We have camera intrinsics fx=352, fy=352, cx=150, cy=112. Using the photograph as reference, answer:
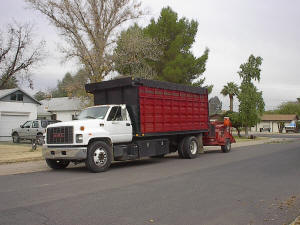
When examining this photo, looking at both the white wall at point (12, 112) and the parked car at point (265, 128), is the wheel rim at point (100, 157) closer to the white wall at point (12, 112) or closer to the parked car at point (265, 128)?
the white wall at point (12, 112)

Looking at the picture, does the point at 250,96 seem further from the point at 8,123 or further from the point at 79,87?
the point at 8,123

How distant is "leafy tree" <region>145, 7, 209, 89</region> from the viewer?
33500 mm

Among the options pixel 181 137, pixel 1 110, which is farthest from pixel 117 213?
pixel 1 110

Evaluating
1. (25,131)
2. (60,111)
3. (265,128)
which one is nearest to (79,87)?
(25,131)

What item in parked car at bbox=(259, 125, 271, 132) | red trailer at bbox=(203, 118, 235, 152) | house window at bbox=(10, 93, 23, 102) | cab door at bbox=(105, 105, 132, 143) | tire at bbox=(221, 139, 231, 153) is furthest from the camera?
parked car at bbox=(259, 125, 271, 132)

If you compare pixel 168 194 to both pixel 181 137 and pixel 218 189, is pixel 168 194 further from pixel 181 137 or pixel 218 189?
pixel 181 137

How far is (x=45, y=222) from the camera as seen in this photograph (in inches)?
225

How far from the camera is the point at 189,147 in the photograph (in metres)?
16.4

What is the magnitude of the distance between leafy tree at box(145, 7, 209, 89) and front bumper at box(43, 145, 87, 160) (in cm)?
2203

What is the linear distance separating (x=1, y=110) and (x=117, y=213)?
88.5 feet

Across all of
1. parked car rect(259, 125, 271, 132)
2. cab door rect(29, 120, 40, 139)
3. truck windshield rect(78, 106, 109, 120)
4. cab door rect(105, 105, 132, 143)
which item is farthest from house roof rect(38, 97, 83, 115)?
parked car rect(259, 125, 271, 132)

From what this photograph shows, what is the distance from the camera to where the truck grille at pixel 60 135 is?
11.7m

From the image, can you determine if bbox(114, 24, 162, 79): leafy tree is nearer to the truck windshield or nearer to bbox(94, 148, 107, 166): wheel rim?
the truck windshield

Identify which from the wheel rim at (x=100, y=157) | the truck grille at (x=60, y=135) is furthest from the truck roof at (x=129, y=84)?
the truck grille at (x=60, y=135)
